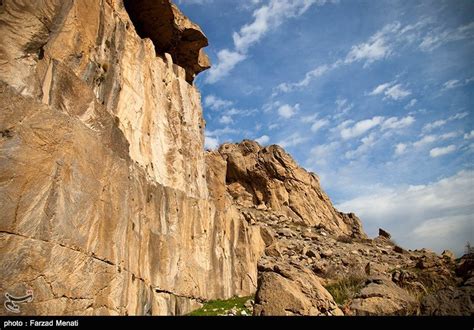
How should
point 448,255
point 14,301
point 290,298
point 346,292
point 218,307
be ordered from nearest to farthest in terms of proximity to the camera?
point 14,301 → point 290,298 → point 218,307 → point 346,292 → point 448,255

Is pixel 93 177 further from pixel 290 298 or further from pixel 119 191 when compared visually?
pixel 290 298

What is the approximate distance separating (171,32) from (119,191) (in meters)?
15.1

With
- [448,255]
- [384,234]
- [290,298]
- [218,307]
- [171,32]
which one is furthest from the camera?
[384,234]

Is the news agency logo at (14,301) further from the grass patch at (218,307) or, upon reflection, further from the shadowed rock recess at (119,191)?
the grass patch at (218,307)

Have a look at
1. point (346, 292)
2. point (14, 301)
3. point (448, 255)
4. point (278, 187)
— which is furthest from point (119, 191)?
point (278, 187)

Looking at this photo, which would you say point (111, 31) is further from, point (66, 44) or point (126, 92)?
point (66, 44)

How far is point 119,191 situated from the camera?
1170 cm

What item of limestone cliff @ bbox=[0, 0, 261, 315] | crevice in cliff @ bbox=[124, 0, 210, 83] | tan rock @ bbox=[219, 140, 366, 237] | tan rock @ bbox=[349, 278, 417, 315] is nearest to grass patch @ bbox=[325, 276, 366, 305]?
tan rock @ bbox=[349, 278, 417, 315]

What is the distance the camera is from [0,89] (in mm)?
8320

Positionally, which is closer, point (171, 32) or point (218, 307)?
point (218, 307)

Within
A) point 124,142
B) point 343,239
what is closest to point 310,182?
point 343,239
